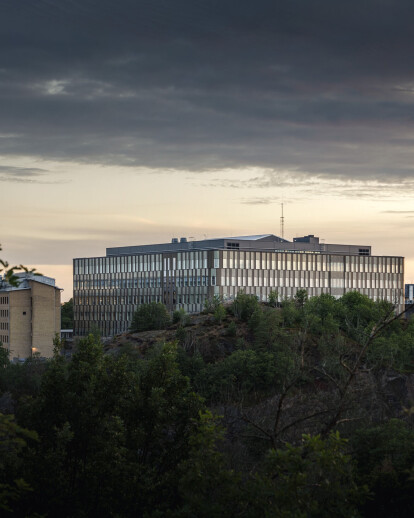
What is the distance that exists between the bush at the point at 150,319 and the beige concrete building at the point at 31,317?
54641 mm

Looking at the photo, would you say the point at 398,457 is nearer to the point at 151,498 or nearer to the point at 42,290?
the point at 151,498

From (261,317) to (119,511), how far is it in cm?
6909

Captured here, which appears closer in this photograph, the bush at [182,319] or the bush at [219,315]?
the bush at [219,315]

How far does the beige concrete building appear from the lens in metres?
187

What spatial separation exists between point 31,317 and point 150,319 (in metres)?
63.5

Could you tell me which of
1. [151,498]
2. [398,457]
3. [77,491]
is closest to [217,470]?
[151,498]

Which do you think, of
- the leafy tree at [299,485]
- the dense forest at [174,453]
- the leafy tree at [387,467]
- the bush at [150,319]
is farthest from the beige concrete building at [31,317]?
the leafy tree at [299,485]

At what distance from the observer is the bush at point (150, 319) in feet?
429

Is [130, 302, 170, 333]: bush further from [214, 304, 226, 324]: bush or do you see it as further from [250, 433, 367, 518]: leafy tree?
[250, 433, 367, 518]: leafy tree

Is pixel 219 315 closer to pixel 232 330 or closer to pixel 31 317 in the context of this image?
pixel 232 330

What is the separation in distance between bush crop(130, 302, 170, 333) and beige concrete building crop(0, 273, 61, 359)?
5464cm

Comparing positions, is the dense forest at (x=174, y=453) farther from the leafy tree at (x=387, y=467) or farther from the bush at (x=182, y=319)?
the bush at (x=182, y=319)

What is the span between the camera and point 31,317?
18875 centimetres

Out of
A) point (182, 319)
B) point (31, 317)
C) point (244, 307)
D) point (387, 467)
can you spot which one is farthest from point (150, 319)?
point (387, 467)
